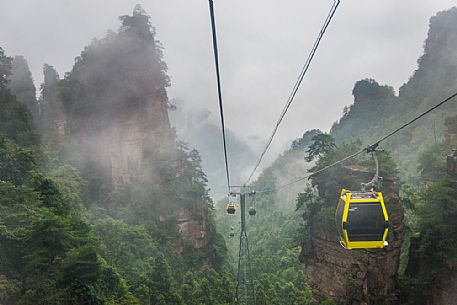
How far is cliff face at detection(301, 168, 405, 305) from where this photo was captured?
1934 centimetres

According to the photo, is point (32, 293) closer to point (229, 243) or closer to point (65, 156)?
point (65, 156)

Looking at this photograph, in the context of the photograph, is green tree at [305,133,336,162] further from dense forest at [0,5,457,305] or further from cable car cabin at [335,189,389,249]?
cable car cabin at [335,189,389,249]

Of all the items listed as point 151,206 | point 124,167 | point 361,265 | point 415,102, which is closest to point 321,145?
point 361,265

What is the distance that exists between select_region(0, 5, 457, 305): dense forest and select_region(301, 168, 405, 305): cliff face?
0.07 m

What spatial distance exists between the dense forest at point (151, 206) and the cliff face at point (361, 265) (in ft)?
0.24

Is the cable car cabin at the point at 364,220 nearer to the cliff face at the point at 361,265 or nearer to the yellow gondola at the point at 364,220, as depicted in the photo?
the yellow gondola at the point at 364,220

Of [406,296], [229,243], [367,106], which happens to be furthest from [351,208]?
[367,106]

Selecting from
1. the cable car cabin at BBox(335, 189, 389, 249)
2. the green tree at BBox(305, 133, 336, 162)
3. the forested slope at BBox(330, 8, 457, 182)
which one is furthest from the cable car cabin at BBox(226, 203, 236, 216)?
the forested slope at BBox(330, 8, 457, 182)

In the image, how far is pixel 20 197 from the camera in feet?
47.0

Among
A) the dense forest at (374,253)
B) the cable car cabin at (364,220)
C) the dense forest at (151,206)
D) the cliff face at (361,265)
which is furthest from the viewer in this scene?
the cliff face at (361,265)

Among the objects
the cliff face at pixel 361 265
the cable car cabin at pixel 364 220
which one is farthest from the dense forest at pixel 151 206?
the cable car cabin at pixel 364 220

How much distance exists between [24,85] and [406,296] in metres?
42.1

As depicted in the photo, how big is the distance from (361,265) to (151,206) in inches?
691

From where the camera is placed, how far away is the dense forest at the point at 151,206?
13648 millimetres
